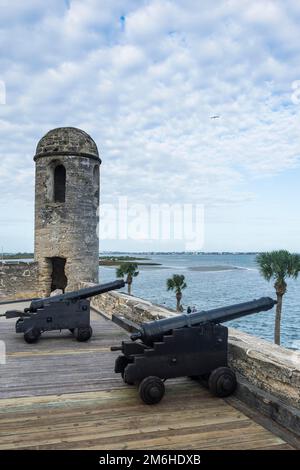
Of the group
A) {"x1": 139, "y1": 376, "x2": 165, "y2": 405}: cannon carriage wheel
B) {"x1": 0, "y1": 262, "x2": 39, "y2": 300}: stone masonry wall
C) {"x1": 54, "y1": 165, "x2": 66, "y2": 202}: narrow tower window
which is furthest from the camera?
{"x1": 54, "y1": 165, "x2": 66, "y2": 202}: narrow tower window

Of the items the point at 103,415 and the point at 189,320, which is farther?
the point at 189,320

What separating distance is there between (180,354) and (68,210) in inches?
340

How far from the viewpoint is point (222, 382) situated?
12.8 feet

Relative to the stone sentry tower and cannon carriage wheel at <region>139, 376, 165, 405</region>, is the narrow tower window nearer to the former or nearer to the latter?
the stone sentry tower

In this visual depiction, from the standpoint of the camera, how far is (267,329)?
33.5 m

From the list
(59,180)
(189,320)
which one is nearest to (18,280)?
(59,180)

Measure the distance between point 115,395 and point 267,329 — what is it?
104 feet

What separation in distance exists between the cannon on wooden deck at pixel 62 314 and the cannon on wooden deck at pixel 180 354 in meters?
2.58

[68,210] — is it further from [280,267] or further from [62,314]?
[280,267]

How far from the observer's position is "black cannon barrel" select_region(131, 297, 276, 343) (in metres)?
3.93

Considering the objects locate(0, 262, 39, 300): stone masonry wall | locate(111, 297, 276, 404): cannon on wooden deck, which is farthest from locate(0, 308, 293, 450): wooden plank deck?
locate(0, 262, 39, 300): stone masonry wall

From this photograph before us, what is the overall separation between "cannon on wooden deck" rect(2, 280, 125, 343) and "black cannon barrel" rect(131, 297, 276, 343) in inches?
101

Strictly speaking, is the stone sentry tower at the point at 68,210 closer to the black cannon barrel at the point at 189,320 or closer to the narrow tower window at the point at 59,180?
the narrow tower window at the point at 59,180

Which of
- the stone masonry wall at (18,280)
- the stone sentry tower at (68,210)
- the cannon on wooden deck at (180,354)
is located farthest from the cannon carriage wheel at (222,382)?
the stone masonry wall at (18,280)
